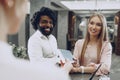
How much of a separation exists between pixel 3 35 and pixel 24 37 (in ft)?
4.58

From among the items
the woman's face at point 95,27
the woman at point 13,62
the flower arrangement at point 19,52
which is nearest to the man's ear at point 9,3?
the woman at point 13,62

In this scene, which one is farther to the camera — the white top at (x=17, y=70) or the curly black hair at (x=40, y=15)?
the curly black hair at (x=40, y=15)

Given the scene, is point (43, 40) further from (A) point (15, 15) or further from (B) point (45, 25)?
(A) point (15, 15)

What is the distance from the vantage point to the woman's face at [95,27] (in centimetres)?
142

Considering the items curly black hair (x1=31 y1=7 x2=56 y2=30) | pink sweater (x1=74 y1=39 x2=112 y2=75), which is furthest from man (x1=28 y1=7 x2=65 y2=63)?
pink sweater (x1=74 y1=39 x2=112 y2=75)

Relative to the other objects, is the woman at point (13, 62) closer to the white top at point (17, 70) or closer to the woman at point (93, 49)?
the white top at point (17, 70)

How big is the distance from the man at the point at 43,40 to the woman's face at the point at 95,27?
0.75 ft

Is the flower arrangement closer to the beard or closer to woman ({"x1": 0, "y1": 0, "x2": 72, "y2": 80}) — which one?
the beard

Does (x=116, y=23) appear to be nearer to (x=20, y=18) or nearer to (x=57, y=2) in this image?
(x=57, y=2)

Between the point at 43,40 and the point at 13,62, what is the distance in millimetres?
1114

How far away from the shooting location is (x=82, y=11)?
175 centimetres

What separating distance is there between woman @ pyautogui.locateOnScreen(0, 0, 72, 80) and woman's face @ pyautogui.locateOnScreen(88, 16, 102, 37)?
4.13 ft

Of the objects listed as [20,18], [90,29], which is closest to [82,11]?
[90,29]

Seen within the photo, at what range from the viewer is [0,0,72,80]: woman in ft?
0.47
